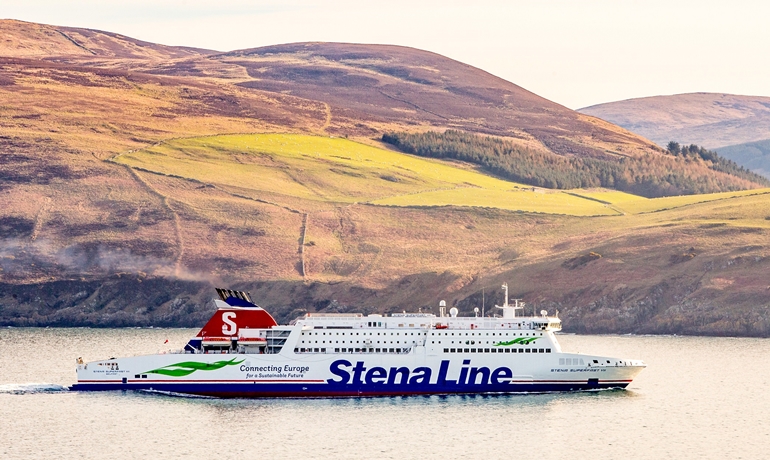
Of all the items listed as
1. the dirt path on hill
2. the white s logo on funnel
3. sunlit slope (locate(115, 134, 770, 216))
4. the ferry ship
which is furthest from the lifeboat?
sunlit slope (locate(115, 134, 770, 216))

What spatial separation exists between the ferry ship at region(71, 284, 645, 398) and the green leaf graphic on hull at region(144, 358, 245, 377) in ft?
0.19

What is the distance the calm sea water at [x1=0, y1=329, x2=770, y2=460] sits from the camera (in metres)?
56.4

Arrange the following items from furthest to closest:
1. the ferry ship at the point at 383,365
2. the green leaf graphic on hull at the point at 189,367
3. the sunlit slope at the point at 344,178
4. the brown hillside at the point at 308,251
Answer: the sunlit slope at the point at 344,178 → the brown hillside at the point at 308,251 → the green leaf graphic on hull at the point at 189,367 → the ferry ship at the point at 383,365

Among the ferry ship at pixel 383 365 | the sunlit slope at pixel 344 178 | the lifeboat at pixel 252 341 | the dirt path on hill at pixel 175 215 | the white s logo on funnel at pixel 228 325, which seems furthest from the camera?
the sunlit slope at pixel 344 178

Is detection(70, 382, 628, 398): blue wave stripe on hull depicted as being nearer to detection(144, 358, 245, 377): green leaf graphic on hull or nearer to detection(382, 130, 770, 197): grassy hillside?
detection(144, 358, 245, 377): green leaf graphic on hull

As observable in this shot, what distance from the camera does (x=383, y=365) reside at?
234 feet

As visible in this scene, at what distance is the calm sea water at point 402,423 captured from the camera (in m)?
56.4

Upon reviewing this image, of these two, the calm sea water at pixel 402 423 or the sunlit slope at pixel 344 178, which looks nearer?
the calm sea water at pixel 402 423

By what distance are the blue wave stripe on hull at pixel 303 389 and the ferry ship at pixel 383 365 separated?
56 millimetres

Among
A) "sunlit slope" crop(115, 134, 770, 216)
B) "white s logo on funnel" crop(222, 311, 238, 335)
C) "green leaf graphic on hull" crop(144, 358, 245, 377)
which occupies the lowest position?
"green leaf graphic on hull" crop(144, 358, 245, 377)

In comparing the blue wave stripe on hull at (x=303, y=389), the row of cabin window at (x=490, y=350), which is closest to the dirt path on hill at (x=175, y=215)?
the blue wave stripe on hull at (x=303, y=389)

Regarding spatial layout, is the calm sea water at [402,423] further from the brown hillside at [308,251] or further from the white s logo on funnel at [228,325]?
the brown hillside at [308,251]

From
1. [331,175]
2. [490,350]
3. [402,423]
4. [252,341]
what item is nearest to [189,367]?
[252,341]

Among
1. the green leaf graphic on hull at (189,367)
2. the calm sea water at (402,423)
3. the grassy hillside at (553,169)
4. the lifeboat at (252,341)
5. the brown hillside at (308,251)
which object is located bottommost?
the calm sea water at (402,423)
